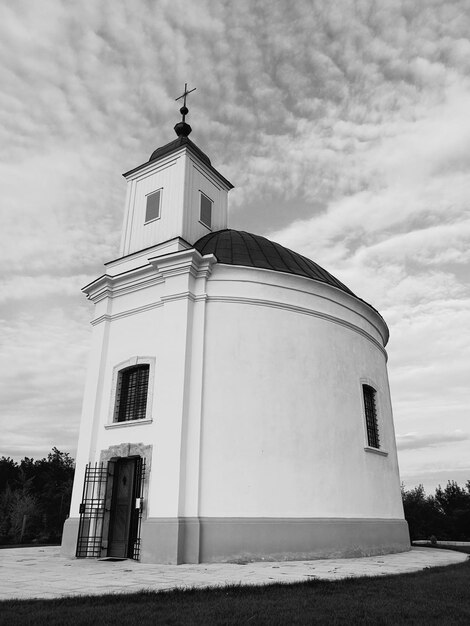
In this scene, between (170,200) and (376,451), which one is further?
(170,200)

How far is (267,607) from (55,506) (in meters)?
39.0

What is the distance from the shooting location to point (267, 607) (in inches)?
222

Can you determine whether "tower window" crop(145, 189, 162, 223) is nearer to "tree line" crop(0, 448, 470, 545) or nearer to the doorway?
the doorway

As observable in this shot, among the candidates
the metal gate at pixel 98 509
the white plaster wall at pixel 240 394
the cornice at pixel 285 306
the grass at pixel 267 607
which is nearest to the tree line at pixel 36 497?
the metal gate at pixel 98 509

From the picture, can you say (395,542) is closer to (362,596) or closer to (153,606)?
(362,596)

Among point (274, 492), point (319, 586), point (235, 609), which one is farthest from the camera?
point (274, 492)

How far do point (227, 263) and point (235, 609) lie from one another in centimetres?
945

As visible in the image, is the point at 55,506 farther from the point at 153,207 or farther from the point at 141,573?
the point at 141,573

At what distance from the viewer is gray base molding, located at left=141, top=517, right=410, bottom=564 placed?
11.1 meters

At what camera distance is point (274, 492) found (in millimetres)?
12273

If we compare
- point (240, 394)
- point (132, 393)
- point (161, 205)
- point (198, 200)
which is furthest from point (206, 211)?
point (240, 394)

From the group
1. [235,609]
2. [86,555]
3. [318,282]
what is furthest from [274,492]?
[235,609]

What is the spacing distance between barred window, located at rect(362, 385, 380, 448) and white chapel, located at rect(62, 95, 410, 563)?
43mm

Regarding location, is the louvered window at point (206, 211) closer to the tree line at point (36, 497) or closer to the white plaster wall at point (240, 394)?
the white plaster wall at point (240, 394)
